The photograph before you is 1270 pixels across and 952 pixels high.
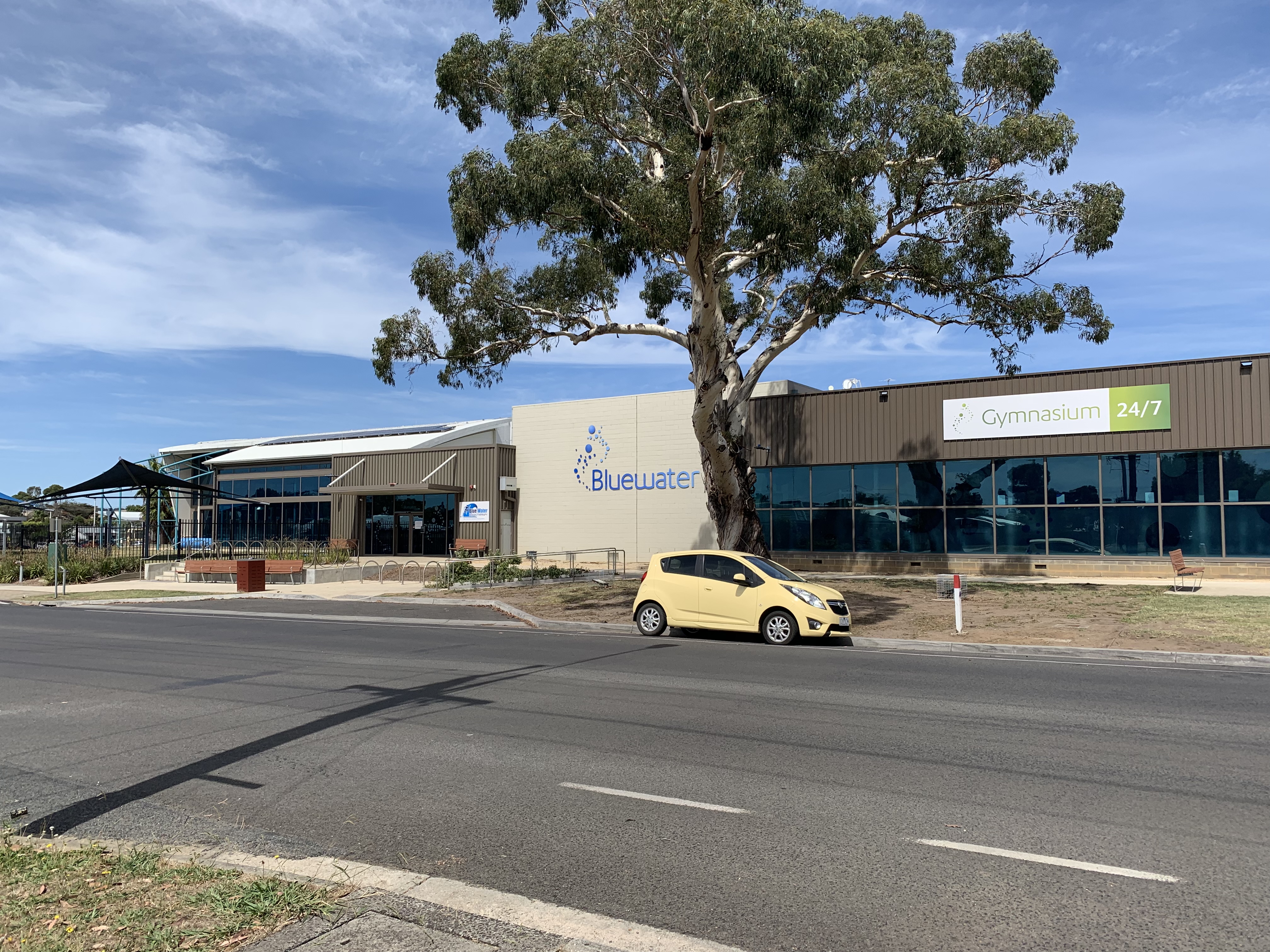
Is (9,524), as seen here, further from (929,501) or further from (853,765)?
(853,765)

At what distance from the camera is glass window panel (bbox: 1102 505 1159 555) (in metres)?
26.5

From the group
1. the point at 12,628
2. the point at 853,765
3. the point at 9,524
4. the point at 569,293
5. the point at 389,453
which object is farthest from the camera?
the point at 9,524

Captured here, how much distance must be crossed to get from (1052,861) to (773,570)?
10.6 m

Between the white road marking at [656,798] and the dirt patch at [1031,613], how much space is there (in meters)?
9.93

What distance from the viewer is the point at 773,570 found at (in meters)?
15.4

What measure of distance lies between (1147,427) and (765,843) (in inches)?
1005

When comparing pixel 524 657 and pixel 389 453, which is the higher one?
pixel 389 453

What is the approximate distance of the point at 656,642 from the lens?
1528cm

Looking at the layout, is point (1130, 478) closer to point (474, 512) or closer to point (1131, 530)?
point (1131, 530)

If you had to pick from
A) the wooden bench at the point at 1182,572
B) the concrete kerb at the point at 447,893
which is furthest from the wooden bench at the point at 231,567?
the concrete kerb at the point at 447,893

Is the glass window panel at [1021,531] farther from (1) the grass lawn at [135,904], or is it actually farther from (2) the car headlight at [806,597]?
(1) the grass lawn at [135,904]

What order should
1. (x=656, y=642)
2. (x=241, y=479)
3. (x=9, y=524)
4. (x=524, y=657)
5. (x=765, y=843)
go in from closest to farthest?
(x=765, y=843)
(x=524, y=657)
(x=656, y=642)
(x=241, y=479)
(x=9, y=524)

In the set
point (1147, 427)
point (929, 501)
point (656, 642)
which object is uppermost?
point (1147, 427)

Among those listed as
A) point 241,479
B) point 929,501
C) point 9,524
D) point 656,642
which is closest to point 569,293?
point 656,642
